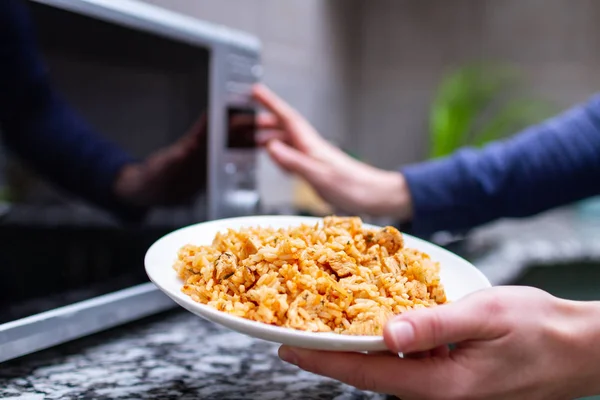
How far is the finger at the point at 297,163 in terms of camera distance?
3.73 ft

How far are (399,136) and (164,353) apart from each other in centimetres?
189

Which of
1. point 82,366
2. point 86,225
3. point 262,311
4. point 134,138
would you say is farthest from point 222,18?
point 262,311

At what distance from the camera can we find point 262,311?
0.47 m

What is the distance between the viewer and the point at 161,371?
2.20 feet

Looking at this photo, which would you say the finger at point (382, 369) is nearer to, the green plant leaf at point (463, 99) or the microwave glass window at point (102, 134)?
A: the microwave glass window at point (102, 134)

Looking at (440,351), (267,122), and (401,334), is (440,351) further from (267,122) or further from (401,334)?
(267,122)

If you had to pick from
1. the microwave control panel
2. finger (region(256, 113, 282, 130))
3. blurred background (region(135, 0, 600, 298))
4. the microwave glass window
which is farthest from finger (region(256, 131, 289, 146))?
blurred background (region(135, 0, 600, 298))

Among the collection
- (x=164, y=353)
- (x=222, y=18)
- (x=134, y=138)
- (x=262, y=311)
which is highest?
(x=222, y=18)

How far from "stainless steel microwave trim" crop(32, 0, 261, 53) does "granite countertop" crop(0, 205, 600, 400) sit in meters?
0.37

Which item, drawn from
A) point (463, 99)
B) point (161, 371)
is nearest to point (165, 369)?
point (161, 371)

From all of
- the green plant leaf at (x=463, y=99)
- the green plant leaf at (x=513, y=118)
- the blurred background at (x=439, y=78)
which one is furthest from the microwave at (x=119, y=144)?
the green plant leaf at (x=513, y=118)

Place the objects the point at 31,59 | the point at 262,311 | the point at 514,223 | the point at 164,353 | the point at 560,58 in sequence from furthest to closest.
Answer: the point at 560,58
the point at 514,223
the point at 164,353
the point at 31,59
the point at 262,311

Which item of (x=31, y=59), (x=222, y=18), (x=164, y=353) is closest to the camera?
(x=31, y=59)

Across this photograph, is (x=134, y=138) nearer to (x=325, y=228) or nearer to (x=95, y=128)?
(x=95, y=128)
